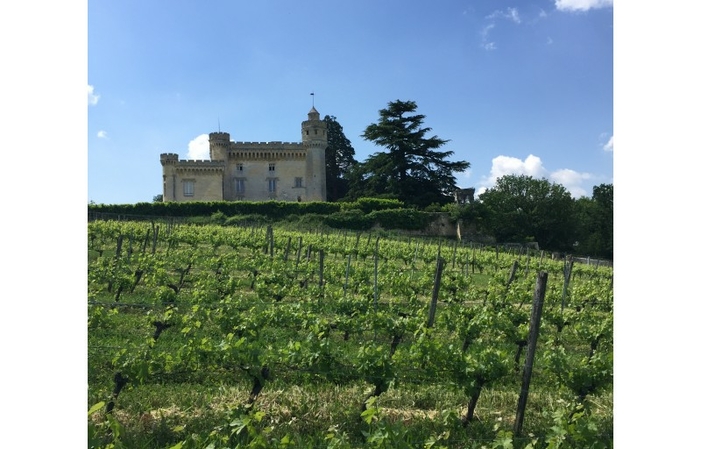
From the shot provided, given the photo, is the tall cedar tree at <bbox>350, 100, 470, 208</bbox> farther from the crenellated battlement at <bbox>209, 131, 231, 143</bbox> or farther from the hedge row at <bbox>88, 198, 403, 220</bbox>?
the crenellated battlement at <bbox>209, 131, 231, 143</bbox>

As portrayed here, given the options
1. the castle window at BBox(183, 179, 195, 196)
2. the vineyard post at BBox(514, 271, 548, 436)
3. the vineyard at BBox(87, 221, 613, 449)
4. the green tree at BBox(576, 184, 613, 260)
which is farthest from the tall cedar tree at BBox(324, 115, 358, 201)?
the vineyard post at BBox(514, 271, 548, 436)

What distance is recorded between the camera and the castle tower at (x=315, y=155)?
41312mm

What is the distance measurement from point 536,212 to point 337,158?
57.2 ft

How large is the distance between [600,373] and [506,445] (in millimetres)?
1731

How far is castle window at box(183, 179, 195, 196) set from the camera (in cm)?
3947

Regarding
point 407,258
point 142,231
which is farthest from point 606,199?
point 142,231

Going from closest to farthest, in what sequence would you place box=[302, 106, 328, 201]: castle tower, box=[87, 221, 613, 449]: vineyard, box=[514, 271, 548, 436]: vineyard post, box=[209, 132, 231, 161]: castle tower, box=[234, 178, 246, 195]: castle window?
box=[87, 221, 613, 449]: vineyard, box=[514, 271, 548, 436]: vineyard post, box=[209, 132, 231, 161]: castle tower, box=[234, 178, 246, 195]: castle window, box=[302, 106, 328, 201]: castle tower

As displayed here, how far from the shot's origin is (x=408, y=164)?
35469 millimetres

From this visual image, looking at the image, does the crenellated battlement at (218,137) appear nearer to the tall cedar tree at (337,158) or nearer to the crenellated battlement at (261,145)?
the crenellated battlement at (261,145)

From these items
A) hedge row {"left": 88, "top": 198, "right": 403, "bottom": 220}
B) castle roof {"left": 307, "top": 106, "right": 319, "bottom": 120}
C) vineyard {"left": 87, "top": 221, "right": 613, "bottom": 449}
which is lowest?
vineyard {"left": 87, "top": 221, "right": 613, "bottom": 449}

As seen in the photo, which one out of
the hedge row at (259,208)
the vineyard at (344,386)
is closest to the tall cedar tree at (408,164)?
the hedge row at (259,208)

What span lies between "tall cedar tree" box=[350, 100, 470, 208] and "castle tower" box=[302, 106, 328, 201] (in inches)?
247

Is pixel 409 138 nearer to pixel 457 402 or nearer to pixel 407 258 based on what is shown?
pixel 407 258

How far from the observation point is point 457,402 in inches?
178
